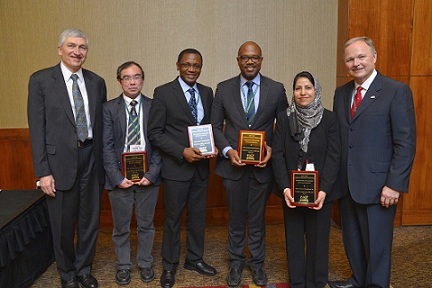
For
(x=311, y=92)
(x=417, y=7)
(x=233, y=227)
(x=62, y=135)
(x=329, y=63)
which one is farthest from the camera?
(x=329, y=63)

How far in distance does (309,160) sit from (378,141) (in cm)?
42

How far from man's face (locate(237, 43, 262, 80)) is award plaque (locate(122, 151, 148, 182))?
2.89ft

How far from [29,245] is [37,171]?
2.13ft

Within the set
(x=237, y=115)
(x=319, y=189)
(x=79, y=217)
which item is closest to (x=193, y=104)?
(x=237, y=115)

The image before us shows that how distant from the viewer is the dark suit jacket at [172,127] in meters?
2.81

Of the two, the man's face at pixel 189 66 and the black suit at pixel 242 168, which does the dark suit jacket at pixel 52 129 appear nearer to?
the man's face at pixel 189 66

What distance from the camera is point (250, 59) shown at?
2719mm

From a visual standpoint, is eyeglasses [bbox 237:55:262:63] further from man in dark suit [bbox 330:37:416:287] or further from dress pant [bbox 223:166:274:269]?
dress pant [bbox 223:166:274:269]

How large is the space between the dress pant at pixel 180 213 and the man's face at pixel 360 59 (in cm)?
125

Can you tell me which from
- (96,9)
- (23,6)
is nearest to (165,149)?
(96,9)

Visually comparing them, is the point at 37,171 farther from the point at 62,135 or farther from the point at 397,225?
the point at 397,225

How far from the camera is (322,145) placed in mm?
2518

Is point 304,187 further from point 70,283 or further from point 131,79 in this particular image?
point 70,283

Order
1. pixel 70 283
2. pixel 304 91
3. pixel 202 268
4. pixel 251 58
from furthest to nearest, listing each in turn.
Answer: pixel 202 268 < pixel 70 283 < pixel 251 58 < pixel 304 91
